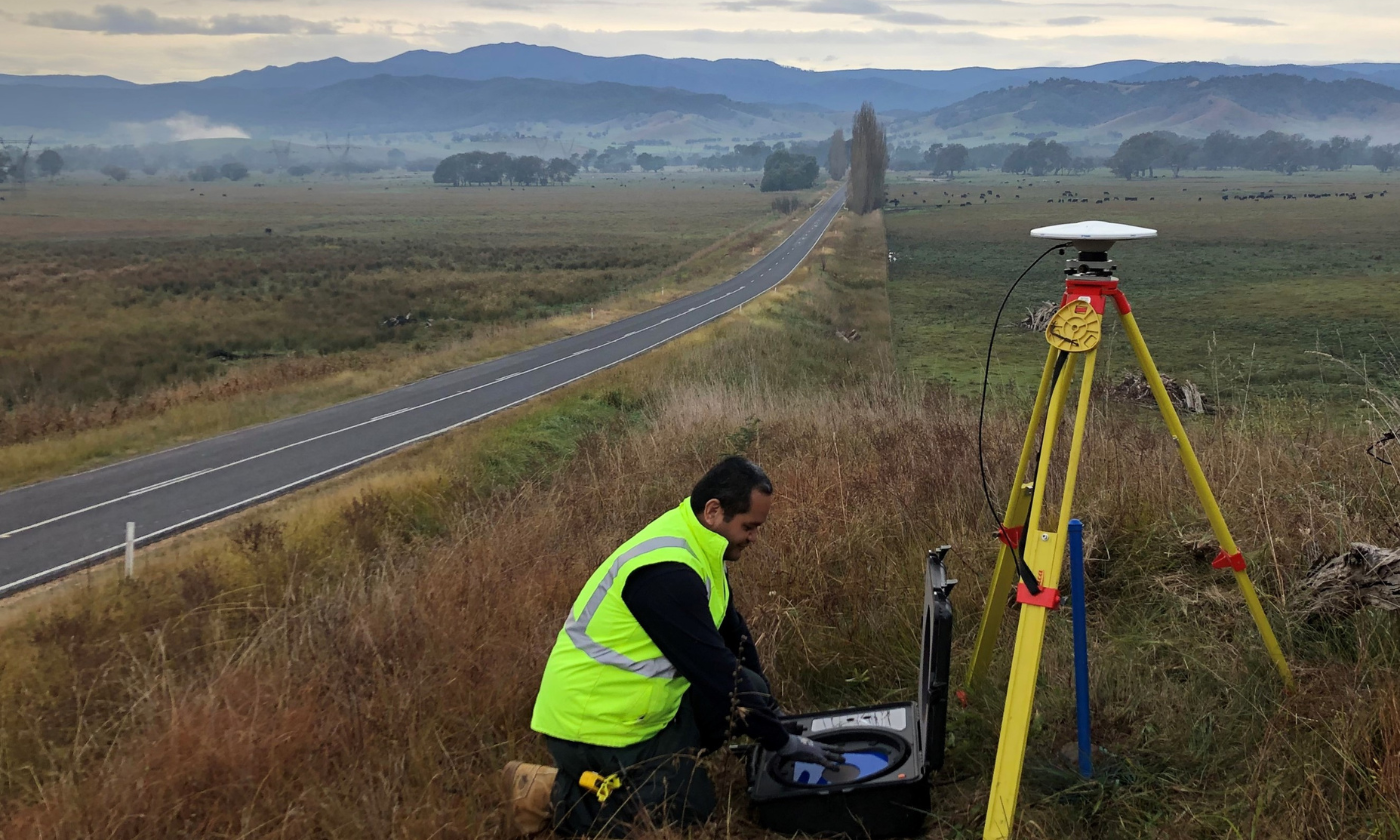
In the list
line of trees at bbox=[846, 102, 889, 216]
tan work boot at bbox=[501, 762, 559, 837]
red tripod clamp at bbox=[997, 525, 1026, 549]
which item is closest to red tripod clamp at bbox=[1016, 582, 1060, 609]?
red tripod clamp at bbox=[997, 525, 1026, 549]

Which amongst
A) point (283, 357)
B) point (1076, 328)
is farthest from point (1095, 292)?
point (283, 357)

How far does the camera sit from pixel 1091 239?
353 cm

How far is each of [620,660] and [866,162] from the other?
101 meters

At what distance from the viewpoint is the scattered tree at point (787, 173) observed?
175 metres

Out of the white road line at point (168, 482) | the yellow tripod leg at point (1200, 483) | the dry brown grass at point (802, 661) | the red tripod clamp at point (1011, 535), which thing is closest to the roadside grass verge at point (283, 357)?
the white road line at point (168, 482)

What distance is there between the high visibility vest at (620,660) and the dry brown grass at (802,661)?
47 cm

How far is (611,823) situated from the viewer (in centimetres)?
380

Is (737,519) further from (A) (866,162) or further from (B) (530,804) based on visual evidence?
(A) (866,162)

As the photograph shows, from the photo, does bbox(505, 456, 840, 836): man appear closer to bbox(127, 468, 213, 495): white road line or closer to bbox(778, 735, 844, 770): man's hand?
bbox(778, 735, 844, 770): man's hand

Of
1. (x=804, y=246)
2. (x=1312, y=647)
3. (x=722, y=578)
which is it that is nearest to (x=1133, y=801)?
(x=1312, y=647)

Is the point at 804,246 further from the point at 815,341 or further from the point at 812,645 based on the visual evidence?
the point at 812,645

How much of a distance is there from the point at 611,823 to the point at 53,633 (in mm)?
5680

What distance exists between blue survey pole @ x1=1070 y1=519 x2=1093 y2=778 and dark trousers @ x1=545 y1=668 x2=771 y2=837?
1234 millimetres

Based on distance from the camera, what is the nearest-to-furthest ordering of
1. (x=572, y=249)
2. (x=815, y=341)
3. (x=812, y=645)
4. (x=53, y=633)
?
(x=812, y=645) < (x=53, y=633) < (x=815, y=341) < (x=572, y=249)
